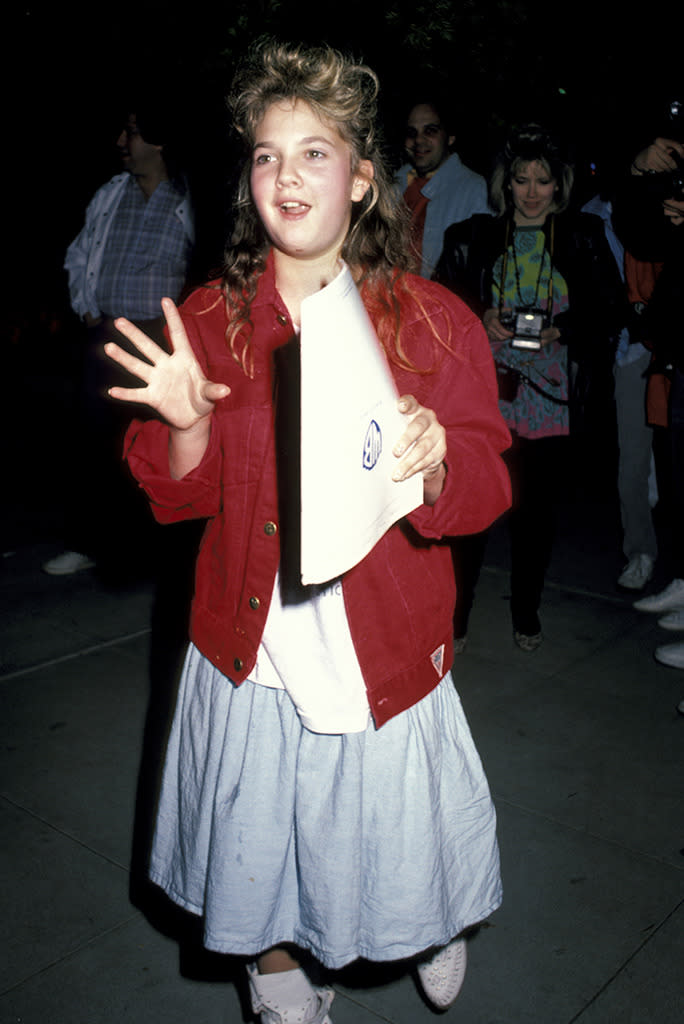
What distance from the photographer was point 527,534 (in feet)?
12.8

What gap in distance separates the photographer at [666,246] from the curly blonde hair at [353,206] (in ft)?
7.14

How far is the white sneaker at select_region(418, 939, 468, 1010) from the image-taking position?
81.6 inches

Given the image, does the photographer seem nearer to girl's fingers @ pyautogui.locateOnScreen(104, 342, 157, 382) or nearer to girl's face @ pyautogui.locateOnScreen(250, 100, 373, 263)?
girl's face @ pyautogui.locateOnScreen(250, 100, 373, 263)

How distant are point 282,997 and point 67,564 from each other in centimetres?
348

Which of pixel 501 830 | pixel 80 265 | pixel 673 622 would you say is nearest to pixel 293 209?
pixel 501 830

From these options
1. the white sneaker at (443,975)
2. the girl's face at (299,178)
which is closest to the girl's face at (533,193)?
the girl's face at (299,178)

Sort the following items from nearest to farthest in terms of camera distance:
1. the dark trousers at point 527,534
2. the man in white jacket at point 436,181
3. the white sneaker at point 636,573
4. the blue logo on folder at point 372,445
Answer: the blue logo on folder at point 372,445
the dark trousers at point 527,534
the white sneaker at point 636,573
the man in white jacket at point 436,181

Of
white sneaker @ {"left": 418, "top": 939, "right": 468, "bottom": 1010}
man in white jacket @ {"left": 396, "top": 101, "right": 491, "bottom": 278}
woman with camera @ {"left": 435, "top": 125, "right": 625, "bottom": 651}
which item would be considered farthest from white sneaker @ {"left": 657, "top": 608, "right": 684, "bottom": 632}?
white sneaker @ {"left": 418, "top": 939, "right": 468, "bottom": 1010}

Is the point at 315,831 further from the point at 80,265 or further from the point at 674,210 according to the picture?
the point at 80,265

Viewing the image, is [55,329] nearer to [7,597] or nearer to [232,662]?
[7,597]

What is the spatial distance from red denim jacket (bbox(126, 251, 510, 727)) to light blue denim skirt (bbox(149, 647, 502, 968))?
0.11m

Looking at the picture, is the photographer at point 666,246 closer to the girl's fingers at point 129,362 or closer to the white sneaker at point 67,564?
the girl's fingers at point 129,362

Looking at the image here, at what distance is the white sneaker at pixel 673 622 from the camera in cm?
416

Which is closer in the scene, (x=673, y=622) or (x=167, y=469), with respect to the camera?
(x=167, y=469)
